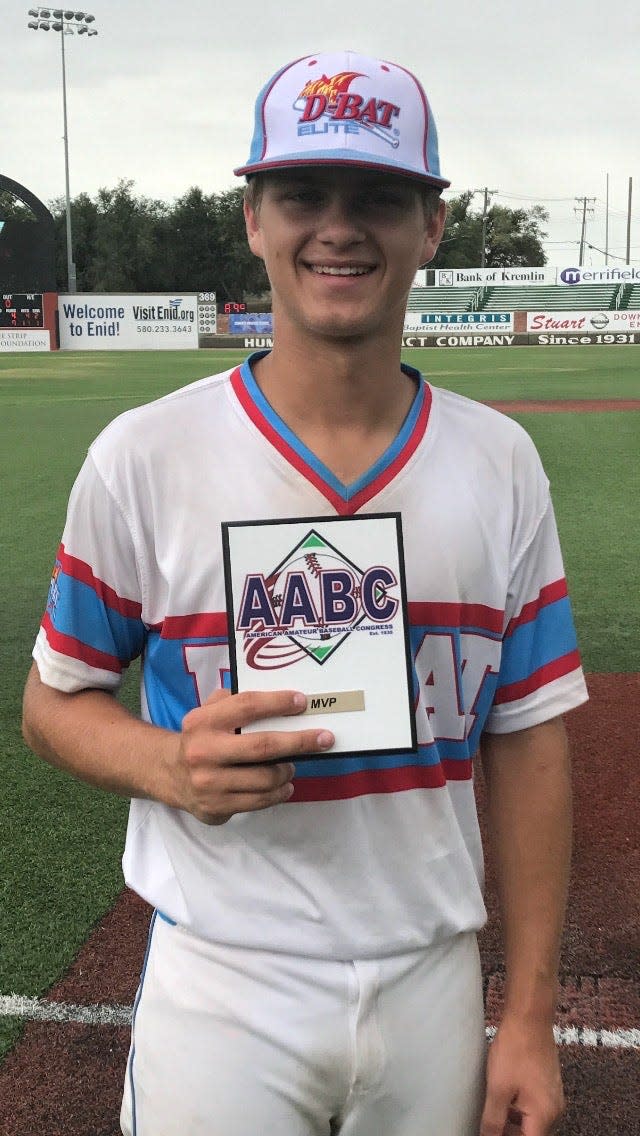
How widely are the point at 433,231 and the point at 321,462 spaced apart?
0.44 meters

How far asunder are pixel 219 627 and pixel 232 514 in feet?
0.54

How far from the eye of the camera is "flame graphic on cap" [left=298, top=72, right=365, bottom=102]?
5.50 feet

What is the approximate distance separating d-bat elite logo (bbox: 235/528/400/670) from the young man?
184 mm

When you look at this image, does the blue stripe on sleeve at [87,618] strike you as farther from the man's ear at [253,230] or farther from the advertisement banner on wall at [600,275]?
the advertisement banner on wall at [600,275]

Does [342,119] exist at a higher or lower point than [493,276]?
lower

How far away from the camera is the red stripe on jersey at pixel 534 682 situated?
1887 mm

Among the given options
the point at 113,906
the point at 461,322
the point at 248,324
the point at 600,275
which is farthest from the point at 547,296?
the point at 113,906

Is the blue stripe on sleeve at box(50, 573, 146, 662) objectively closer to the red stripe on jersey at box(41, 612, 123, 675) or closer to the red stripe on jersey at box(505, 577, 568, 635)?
the red stripe on jersey at box(41, 612, 123, 675)

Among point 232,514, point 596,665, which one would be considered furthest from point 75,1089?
point 596,665

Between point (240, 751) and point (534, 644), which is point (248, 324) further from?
point (240, 751)

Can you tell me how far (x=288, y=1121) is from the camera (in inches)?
65.1

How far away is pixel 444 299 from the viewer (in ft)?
192

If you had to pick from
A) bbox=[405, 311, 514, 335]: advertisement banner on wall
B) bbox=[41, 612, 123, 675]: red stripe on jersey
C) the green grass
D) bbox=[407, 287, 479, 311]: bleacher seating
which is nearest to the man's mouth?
bbox=[41, 612, 123, 675]: red stripe on jersey

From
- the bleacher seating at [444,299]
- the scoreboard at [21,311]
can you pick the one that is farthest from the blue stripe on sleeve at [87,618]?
the bleacher seating at [444,299]
